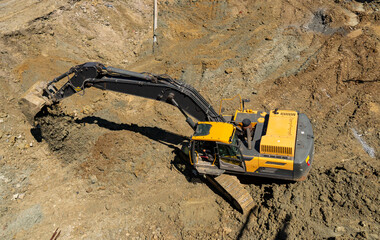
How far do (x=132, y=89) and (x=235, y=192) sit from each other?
4812 millimetres

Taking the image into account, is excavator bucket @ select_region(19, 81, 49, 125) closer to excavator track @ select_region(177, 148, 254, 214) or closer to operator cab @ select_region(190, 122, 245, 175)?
operator cab @ select_region(190, 122, 245, 175)

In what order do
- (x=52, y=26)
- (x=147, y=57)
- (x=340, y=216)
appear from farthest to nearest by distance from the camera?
(x=147, y=57) < (x=52, y=26) < (x=340, y=216)

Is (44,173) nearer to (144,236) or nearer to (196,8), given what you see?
(144,236)

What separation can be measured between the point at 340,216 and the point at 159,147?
6752 millimetres

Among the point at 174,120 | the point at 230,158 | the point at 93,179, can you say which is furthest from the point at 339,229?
the point at 93,179

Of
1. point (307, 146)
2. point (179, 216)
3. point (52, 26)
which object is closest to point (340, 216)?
point (307, 146)

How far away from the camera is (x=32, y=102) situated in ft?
33.0

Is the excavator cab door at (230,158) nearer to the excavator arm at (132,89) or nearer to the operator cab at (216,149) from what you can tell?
the operator cab at (216,149)

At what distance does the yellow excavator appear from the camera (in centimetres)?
870

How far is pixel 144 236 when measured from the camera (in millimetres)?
9430

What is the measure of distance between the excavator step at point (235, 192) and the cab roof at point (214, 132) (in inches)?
65.7

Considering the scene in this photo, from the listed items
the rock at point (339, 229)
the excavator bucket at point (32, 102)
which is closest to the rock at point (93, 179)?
the excavator bucket at point (32, 102)

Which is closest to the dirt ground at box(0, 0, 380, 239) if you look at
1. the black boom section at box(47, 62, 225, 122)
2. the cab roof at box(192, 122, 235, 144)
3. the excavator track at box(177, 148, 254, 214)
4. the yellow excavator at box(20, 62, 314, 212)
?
the excavator track at box(177, 148, 254, 214)

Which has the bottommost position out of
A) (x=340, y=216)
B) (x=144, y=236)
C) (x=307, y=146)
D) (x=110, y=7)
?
(x=144, y=236)
